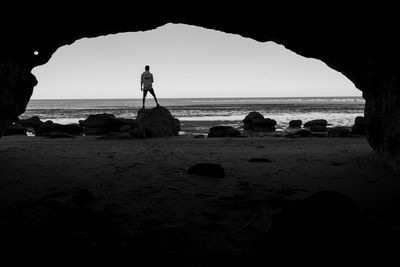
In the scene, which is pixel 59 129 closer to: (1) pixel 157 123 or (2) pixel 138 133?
(1) pixel 157 123

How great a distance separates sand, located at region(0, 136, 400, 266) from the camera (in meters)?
3.22

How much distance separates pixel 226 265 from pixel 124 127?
13.3 m

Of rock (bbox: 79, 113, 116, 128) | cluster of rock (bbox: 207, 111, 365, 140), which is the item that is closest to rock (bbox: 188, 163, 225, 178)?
cluster of rock (bbox: 207, 111, 365, 140)

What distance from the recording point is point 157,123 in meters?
15.9

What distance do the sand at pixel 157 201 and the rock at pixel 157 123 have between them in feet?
21.4

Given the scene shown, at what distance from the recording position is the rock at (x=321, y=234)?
2705mm

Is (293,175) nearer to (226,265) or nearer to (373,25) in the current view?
(373,25)

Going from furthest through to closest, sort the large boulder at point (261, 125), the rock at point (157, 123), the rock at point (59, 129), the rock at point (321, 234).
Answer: the large boulder at point (261, 125) < the rock at point (59, 129) < the rock at point (157, 123) < the rock at point (321, 234)

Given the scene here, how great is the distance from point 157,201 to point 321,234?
95.2 inches

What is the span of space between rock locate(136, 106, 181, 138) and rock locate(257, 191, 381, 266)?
12.1 metres

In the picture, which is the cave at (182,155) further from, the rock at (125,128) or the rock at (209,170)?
the rock at (125,128)

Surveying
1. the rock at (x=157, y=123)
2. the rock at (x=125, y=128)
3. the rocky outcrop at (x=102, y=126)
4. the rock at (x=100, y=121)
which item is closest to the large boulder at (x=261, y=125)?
the rock at (x=157, y=123)

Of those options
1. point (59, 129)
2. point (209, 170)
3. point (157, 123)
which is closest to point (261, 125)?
point (157, 123)

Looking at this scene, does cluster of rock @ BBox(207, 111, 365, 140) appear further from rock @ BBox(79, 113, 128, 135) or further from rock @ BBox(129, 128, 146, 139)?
rock @ BBox(79, 113, 128, 135)
